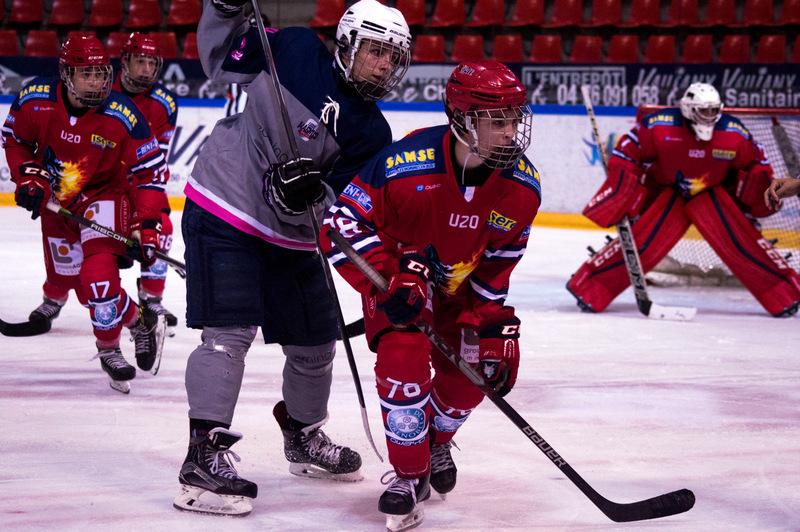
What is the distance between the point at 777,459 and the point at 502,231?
1075 millimetres

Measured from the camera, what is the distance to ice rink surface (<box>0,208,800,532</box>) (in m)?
2.35

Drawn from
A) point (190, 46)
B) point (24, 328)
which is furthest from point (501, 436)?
point (190, 46)

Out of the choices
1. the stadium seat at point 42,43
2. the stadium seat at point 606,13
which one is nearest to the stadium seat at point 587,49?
the stadium seat at point 606,13

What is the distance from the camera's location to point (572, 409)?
3.32 meters

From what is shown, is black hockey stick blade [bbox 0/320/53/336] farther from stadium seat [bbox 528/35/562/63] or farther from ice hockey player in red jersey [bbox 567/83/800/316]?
stadium seat [bbox 528/35/562/63]

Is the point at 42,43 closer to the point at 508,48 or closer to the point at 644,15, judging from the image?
the point at 508,48

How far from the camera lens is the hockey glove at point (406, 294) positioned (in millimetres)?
2115

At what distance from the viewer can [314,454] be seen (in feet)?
8.56

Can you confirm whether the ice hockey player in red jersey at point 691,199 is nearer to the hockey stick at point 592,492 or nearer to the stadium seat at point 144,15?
the hockey stick at point 592,492

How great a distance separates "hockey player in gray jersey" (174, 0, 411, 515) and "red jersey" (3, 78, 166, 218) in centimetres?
125

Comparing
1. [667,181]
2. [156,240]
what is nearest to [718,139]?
[667,181]

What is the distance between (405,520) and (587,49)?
792 centimetres

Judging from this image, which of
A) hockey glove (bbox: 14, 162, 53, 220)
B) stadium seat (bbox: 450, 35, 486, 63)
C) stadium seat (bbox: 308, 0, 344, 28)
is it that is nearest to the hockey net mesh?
hockey glove (bbox: 14, 162, 53, 220)

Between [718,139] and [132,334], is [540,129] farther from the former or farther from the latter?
[132,334]
